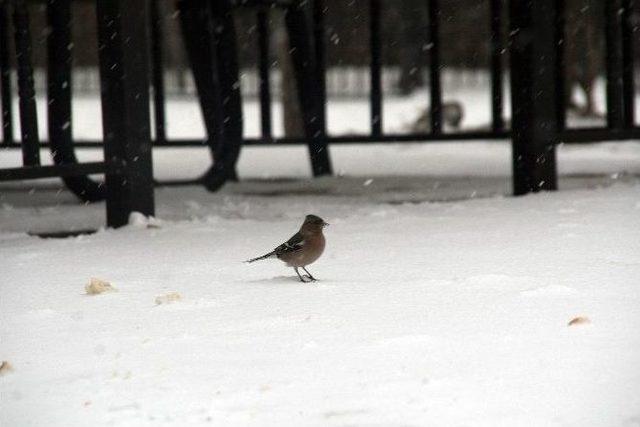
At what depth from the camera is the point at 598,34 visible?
2505cm

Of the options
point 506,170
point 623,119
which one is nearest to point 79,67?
point 506,170

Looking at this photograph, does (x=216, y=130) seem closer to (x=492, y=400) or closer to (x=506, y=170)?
(x=506, y=170)

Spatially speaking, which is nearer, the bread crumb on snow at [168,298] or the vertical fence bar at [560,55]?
the bread crumb on snow at [168,298]

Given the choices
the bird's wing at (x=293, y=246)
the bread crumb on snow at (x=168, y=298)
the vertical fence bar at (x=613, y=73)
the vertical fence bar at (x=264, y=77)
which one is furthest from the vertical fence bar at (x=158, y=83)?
the bread crumb on snow at (x=168, y=298)

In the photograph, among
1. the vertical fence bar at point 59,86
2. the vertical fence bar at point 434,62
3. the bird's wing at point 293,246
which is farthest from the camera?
the vertical fence bar at point 434,62

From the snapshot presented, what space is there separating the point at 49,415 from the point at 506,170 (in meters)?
9.54

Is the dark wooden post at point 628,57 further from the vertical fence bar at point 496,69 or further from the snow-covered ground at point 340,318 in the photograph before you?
the snow-covered ground at point 340,318

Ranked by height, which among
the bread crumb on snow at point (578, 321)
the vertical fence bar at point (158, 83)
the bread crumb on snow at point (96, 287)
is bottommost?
the bread crumb on snow at point (96, 287)

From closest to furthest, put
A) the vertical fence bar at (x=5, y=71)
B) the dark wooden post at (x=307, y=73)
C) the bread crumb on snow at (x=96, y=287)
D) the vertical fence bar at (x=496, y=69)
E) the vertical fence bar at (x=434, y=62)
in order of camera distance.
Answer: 1. the bread crumb on snow at (x=96, y=287)
2. the vertical fence bar at (x=496, y=69)
3. the vertical fence bar at (x=434, y=62)
4. the vertical fence bar at (x=5, y=71)
5. the dark wooden post at (x=307, y=73)

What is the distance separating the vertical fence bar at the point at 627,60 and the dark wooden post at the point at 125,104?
4257 mm

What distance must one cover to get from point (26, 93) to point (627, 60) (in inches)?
200

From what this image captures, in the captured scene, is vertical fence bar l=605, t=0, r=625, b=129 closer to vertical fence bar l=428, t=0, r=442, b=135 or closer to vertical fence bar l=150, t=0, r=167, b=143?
vertical fence bar l=428, t=0, r=442, b=135

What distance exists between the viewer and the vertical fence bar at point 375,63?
10.4 meters

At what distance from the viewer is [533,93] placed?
8352mm
